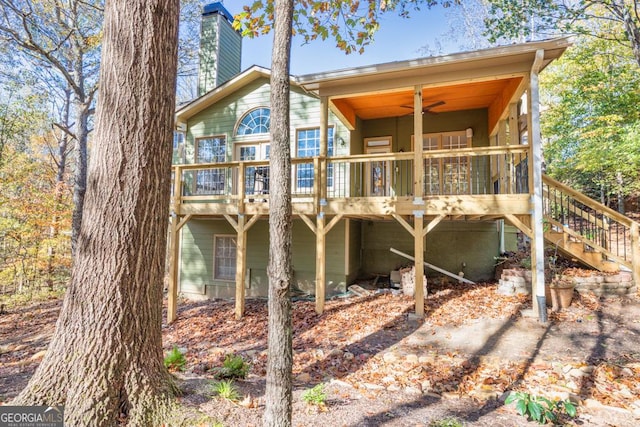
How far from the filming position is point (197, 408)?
2.62m

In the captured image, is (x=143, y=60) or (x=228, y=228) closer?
(x=143, y=60)

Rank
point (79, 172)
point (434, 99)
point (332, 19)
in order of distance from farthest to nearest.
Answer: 1. point (79, 172)
2. point (434, 99)
3. point (332, 19)

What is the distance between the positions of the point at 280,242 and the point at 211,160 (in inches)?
330

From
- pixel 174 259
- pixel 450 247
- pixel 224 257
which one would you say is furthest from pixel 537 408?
pixel 224 257

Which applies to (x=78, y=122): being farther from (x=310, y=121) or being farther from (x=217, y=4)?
(x=310, y=121)

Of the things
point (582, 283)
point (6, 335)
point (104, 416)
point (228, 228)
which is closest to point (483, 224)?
point (582, 283)

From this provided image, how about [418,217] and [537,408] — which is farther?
[418,217]

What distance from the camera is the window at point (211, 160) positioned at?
9.54 meters

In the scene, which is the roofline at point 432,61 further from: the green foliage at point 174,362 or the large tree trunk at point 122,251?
the green foliage at point 174,362

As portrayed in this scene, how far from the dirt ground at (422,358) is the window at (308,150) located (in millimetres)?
3345

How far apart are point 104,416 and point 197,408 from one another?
668mm

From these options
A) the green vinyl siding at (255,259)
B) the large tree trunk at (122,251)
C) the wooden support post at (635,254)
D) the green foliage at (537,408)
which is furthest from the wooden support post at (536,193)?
the large tree trunk at (122,251)

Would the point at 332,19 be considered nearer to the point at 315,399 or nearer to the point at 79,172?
the point at 315,399

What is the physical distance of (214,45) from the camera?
10469 mm
